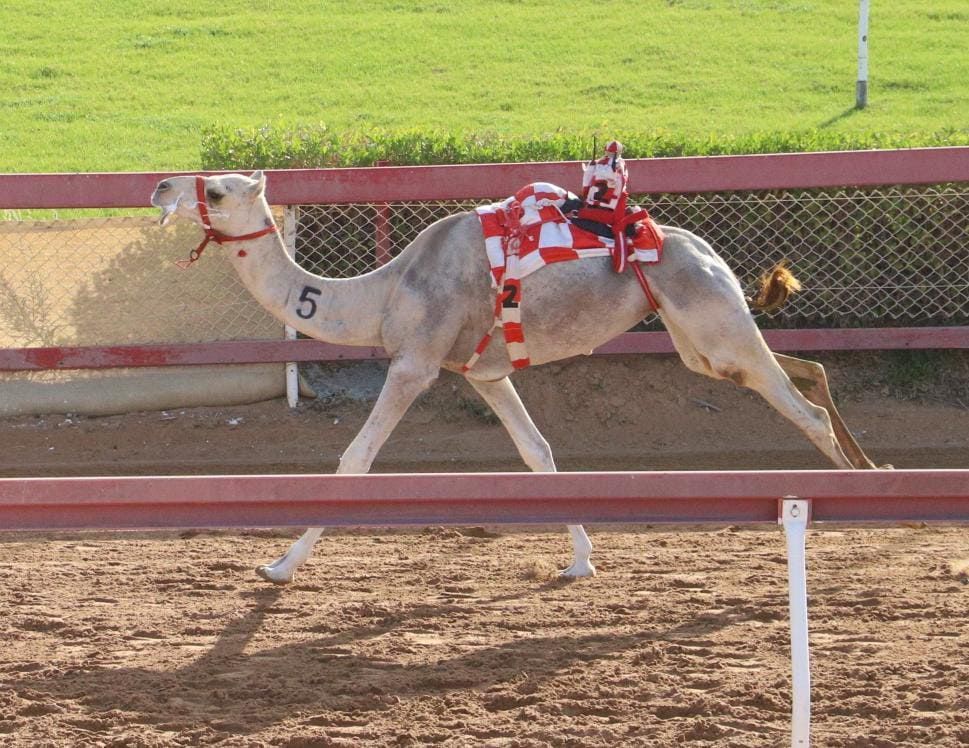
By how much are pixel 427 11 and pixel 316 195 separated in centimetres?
1443

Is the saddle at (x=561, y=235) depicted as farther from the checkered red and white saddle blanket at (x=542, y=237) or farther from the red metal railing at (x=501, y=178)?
the red metal railing at (x=501, y=178)

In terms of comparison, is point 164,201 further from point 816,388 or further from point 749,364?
point 816,388

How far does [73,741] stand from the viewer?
5.18 meters

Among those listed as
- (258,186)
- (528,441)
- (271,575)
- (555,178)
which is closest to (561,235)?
(528,441)

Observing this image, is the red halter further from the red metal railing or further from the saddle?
the red metal railing

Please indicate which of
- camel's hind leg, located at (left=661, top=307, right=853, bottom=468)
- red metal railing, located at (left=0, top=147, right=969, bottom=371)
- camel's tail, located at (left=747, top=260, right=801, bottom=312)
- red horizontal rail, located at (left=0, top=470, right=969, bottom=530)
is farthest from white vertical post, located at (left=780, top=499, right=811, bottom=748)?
red metal railing, located at (left=0, top=147, right=969, bottom=371)

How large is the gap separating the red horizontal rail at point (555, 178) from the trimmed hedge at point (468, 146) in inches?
58.5

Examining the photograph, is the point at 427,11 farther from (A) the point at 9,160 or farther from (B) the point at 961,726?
(B) the point at 961,726

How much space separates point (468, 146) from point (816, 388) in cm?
474

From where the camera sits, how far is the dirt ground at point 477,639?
17.5 ft

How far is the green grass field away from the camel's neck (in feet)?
31.9

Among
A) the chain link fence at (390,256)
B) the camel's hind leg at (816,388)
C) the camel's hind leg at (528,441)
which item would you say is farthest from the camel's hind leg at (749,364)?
the chain link fence at (390,256)

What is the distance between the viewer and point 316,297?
7102 mm

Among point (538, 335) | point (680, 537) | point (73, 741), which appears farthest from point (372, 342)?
point (73, 741)
